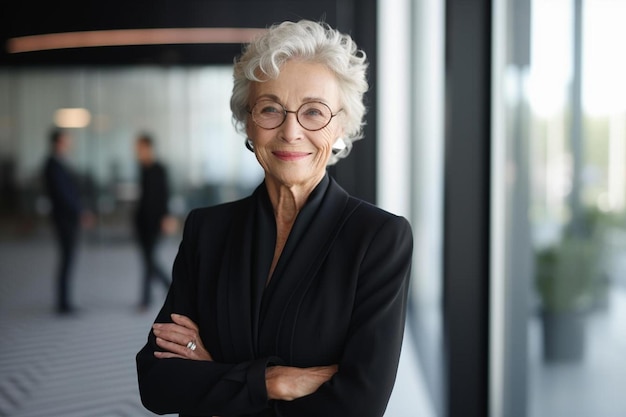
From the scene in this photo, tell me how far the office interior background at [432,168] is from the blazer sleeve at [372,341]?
854 mm

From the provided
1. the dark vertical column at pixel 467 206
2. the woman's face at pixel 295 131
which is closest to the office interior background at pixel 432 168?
the dark vertical column at pixel 467 206

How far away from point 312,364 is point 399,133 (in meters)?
5.20

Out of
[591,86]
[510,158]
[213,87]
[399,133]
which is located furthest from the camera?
[213,87]

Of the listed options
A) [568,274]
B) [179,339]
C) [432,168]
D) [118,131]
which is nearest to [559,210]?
[568,274]

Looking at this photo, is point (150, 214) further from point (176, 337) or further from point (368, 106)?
point (176, 337)

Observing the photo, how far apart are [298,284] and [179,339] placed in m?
0.34

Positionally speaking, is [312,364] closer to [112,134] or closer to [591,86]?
[591,86]

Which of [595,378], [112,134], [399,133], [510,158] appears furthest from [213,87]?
[595,378]

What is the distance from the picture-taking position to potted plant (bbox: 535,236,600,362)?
84.1 inches

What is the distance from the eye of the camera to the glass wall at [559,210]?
1953mm

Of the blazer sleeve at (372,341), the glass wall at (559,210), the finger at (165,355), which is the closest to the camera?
the blazer sleeve at (372,341)

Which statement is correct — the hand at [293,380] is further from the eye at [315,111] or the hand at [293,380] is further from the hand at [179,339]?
the eye at [315,111]

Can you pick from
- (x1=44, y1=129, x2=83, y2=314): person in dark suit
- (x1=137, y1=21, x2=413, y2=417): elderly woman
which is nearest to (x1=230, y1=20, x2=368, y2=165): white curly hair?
(x1=137, y1=21, x2=413, y2=417): elderly woman

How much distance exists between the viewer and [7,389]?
4.27 metres
